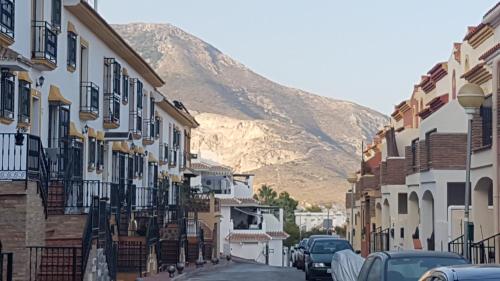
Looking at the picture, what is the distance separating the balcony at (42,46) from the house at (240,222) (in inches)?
1774

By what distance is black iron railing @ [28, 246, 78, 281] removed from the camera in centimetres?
2200

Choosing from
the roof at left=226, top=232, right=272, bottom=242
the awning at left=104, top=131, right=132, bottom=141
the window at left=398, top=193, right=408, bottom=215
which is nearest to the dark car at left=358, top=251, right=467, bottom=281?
the awning at left=104, top=131, right=132, bottom=141

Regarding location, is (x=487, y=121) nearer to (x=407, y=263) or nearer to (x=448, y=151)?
(x=448, y=151)

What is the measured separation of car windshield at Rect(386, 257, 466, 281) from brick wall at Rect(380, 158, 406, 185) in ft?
90.4

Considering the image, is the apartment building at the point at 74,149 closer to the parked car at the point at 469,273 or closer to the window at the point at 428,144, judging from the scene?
the window at the point at 428,144

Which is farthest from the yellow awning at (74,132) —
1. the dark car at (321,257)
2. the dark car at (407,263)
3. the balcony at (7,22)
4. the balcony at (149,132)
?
the dark car at (407,263)

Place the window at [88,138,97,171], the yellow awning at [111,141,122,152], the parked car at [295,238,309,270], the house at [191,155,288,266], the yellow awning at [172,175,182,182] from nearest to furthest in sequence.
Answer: the window at [88,138,97,171] < the yellow awning at [111,141,122,152] < the parked car at [295,238,309,270] < the yellow awning at [172,175,182,182] < the house at [191,155,288,266]

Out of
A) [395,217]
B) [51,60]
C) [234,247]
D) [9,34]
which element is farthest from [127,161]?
[234,247]

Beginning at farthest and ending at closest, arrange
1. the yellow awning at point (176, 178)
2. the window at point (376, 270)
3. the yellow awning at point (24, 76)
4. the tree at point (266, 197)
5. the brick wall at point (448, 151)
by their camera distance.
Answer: the tree at point (266, 197) → the yellow awning at point (176, 178) → the brick wall at point (448, 151) → the yellow awning at point (24, 76) → the window at point (376, 270)

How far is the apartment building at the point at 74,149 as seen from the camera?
2206 centimetres

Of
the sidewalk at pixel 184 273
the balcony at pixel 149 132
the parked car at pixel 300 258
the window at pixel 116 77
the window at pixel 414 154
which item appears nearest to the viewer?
the sidewalk at pixel 184 273

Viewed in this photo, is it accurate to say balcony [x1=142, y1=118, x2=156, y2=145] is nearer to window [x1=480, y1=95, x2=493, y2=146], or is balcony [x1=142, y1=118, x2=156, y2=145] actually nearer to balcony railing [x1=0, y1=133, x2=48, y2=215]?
window [x1=480, y1=95, x2=493, y2=146]

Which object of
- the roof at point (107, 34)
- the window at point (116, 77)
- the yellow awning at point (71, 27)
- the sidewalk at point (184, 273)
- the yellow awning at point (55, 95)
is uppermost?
the roof at point (107, 34)

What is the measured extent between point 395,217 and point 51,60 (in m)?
21.8
